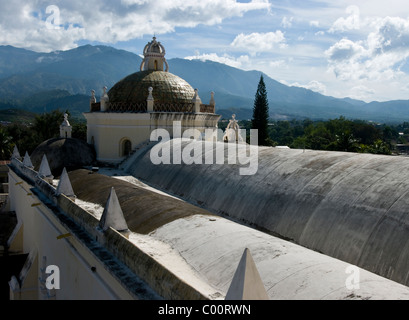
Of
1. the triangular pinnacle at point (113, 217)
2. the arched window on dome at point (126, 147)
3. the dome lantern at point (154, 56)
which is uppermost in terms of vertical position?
the dome lantern at point (154, 56)

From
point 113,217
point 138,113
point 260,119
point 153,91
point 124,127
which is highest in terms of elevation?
point 153,91

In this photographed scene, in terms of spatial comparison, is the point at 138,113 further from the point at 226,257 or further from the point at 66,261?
the point at 226,257

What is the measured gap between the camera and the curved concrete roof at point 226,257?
5679mm

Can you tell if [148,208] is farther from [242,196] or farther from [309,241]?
[309,241]

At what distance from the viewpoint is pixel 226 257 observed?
7.35 metres

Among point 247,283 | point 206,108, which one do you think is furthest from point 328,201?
point 206,108

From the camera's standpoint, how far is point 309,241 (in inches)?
345

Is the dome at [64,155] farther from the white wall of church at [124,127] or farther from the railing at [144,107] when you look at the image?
the railing at [144,107]

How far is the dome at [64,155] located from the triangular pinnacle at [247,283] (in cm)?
1803

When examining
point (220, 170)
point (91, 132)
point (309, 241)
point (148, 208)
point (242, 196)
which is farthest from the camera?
point (91, 132)

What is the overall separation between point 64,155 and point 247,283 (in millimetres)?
19081

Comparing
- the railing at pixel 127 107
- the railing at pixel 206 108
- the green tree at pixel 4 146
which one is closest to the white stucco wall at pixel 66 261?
the railing at pixel 127 107
